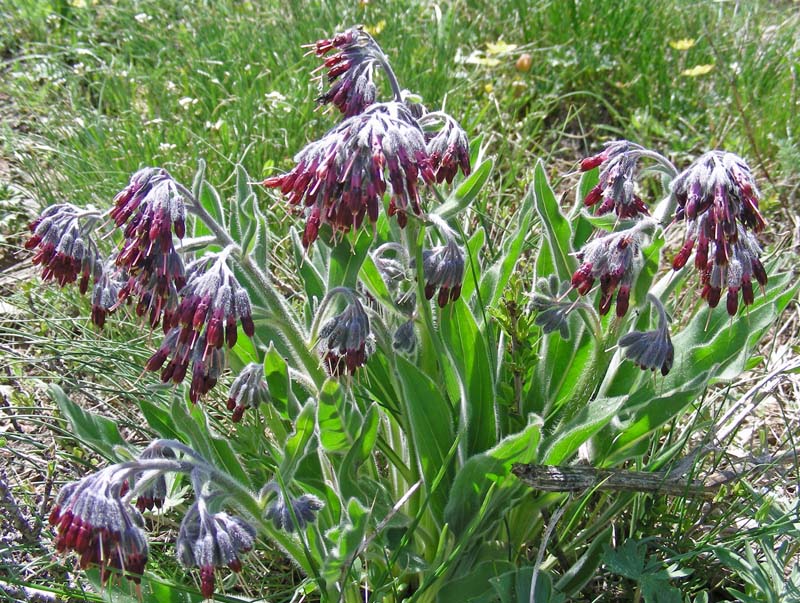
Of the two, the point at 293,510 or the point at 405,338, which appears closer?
the point at 293,510

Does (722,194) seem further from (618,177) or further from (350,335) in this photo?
(350,335)

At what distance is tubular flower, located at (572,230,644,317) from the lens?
87.3 inches

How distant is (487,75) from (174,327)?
374 centimetres

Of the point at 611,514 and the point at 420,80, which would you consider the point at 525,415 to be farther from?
the point at 420,80

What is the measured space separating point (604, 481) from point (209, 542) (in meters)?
1.15

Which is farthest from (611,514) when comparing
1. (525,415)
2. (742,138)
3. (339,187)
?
(742,138)

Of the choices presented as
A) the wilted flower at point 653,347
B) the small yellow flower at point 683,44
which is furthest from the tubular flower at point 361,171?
the small yellow flower at point 683,44

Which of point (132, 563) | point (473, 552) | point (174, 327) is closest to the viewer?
point (132, 563)

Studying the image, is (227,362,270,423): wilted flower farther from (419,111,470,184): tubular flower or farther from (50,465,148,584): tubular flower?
(419,111,470,184): tubular flower

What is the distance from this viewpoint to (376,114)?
1980 mm

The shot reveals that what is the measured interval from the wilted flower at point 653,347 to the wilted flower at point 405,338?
0.59 meters

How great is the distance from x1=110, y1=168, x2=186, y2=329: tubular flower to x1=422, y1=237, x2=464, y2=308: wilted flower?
64cm

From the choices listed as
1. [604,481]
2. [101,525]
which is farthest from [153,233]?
[604,481]

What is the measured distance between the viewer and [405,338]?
2.50m
